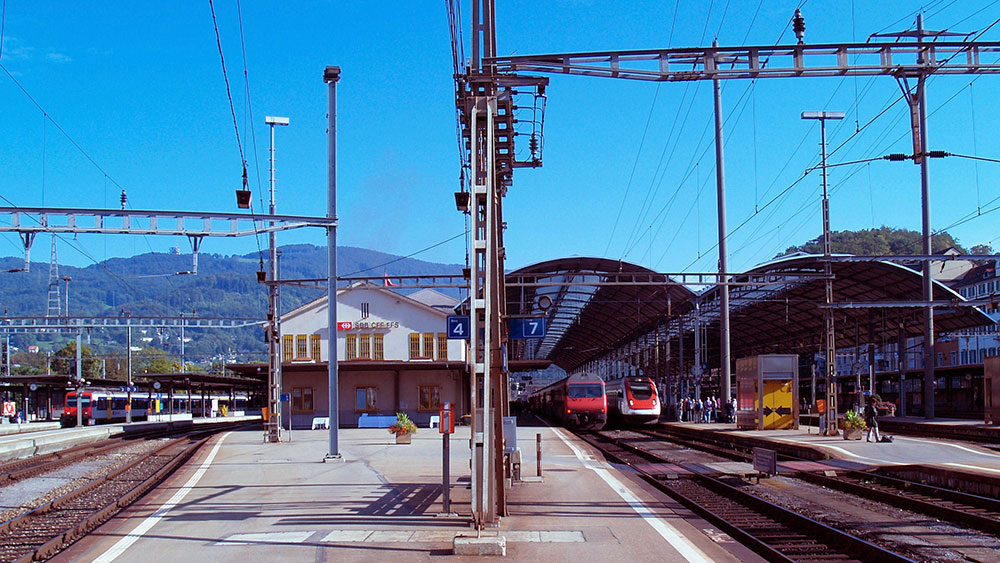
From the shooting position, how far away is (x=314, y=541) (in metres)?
11.4

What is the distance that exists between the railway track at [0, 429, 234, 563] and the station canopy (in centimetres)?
1069

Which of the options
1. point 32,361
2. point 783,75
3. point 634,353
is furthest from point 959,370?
point 32,361

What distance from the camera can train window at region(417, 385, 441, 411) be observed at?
48875 millimetres

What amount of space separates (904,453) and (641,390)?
24741 mm

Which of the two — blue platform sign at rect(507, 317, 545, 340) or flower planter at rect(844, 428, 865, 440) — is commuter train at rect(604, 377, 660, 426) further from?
blue platform sign at rect(507, 317, 545, 340)

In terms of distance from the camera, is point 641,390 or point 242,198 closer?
point 242,198

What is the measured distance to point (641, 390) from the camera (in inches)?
1909

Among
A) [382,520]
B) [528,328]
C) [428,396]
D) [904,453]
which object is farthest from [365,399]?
[382,520]

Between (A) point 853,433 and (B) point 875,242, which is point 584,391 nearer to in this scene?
(A) point 853,433

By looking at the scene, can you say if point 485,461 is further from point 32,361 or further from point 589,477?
point 32,361

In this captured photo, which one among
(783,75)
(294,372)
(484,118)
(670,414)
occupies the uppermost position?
(783,75)

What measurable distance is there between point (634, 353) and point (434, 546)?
66443 millimetres

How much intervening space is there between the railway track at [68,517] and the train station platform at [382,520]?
371mm

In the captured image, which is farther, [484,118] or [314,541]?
[484,118]
